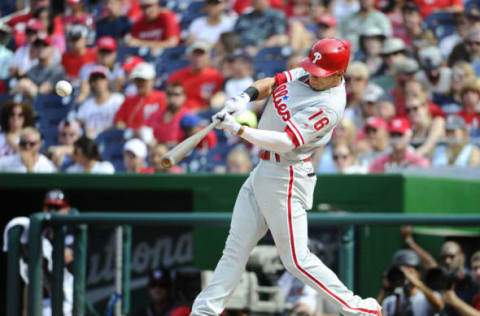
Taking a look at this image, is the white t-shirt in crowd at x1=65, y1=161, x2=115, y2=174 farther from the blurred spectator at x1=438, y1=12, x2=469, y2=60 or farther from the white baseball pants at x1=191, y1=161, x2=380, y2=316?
the blurred spectator at x1=438, y1=12, x2=469, y2=60

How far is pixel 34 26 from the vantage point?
395 inches

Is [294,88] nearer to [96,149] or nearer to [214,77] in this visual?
[96,149]

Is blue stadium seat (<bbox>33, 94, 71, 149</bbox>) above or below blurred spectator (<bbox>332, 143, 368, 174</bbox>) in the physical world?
above

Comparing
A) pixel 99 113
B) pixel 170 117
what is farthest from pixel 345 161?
pixel 99 113

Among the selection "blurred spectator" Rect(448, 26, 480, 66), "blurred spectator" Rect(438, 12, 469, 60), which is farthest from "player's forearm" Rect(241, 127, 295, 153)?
"blurred spectator" Rect(438, 12, 469, 60)

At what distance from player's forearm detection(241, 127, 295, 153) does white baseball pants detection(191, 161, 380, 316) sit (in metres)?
0.26

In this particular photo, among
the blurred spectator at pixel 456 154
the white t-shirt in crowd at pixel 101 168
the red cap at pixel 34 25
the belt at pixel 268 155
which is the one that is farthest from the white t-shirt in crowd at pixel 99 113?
the belt at pixel 268 155

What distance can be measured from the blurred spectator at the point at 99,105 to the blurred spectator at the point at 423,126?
287 cm

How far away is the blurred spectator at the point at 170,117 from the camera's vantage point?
24.9 ft

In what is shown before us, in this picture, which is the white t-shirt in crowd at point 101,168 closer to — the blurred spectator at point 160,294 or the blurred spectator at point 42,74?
the blurred spectator at point 160,294

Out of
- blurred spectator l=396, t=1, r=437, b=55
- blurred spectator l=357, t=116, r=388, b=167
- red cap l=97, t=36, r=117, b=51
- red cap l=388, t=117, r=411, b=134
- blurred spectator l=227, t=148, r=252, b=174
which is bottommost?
blurred spectator l=227, t=148, r=252, b=174

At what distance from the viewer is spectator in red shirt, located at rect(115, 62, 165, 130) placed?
813cm

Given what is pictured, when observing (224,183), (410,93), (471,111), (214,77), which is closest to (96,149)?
(224,183)

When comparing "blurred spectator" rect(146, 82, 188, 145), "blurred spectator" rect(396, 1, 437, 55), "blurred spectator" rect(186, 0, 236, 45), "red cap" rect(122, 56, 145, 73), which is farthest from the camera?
"blurred spectator" rect(186, 0, 236, 45)
